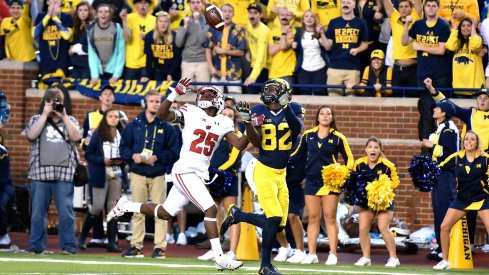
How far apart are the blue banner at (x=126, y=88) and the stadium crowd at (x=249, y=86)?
0.14m

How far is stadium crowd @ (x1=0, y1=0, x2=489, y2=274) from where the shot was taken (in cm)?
1747

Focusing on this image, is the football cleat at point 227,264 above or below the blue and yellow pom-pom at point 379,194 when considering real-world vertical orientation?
below

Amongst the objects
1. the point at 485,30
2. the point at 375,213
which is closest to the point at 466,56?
the point at 485,30

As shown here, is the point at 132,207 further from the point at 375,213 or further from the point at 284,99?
the point at 375,213

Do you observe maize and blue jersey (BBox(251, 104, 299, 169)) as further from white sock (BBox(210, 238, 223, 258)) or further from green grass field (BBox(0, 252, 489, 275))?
green grass field (BBox(0, 252, 489, 275))

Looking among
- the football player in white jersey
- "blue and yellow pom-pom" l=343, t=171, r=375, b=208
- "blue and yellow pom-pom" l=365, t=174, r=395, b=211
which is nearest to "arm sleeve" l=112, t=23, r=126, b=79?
"blue and yellow pom-pom" l=343, t=171, r=375, b=208

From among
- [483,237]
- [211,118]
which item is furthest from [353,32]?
[211,118]

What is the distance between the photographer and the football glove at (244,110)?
1427 cm

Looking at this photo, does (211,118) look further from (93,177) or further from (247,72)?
(247,72)

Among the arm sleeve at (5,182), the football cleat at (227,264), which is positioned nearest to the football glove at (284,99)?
the football cleat at (227,264)

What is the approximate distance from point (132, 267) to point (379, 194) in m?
3.49

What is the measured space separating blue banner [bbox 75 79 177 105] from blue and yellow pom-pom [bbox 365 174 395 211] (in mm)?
5177

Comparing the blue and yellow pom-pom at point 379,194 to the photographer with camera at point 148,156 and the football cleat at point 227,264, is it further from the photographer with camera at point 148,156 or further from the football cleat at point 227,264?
the football cleat at point 227,264

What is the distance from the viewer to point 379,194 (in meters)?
17.4
